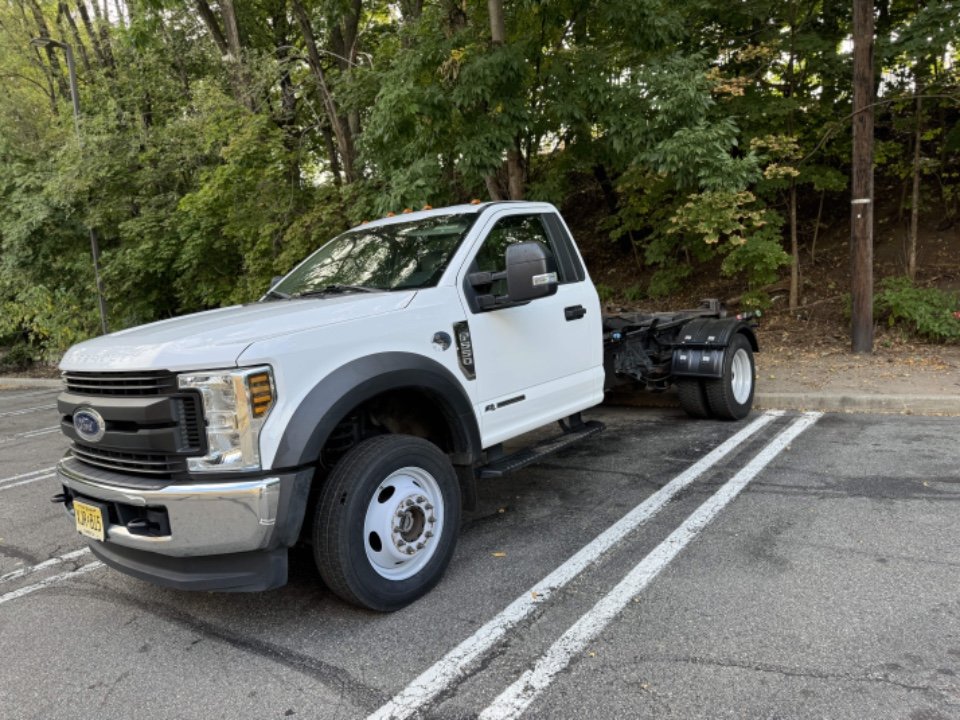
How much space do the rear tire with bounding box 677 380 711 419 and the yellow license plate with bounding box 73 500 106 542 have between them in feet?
17.4

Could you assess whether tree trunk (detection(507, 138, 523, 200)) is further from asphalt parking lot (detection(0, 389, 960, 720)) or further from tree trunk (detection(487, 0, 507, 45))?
asphalt parking lot (detection(0, 389, 960, 720))

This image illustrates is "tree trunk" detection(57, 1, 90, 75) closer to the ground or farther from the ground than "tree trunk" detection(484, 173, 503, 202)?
farther from the ground

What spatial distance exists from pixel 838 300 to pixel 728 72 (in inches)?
162

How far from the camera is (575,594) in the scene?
3525 millimetres

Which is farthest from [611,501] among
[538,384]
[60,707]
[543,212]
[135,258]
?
[135,258]

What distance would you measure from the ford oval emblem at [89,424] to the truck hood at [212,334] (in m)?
0.22

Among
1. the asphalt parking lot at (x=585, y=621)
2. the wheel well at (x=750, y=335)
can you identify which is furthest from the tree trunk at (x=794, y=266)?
the asphalt parking lot at (x=585, y=621)

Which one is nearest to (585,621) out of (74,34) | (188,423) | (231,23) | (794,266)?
(188,423)

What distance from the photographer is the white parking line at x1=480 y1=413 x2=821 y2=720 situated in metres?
2.70

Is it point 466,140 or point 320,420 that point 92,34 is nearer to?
point 466,140

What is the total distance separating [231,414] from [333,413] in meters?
0.46

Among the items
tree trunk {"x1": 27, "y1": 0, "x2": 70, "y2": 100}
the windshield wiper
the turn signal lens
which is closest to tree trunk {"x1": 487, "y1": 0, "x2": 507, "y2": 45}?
the windshield wiper

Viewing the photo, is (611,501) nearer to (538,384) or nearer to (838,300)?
(538,384)

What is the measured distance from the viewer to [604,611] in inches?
131
